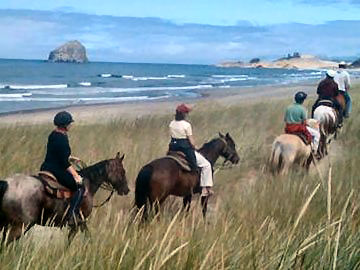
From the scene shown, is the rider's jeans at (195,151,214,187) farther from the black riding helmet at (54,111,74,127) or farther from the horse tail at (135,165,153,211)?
the black riding helmet at (54,111,74,127)

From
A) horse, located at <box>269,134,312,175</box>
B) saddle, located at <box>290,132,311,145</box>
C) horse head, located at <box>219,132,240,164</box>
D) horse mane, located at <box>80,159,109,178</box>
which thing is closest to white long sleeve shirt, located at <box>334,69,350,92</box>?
saddle, located at <box>290,132,311,145</box>

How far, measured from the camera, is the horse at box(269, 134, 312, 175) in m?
12.3

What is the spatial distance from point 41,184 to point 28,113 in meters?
27.1

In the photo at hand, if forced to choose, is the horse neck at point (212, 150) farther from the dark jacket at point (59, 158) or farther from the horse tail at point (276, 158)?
the dark jacket at point (59, 158)

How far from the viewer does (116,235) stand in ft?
16.7

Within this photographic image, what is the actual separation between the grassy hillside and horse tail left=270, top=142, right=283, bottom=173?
61 centimetres

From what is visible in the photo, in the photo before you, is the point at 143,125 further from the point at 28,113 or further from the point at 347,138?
the point at 28,113

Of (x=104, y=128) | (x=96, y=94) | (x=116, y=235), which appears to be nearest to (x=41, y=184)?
(x=116, y=235)

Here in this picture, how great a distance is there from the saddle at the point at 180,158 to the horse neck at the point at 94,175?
119 centimetres

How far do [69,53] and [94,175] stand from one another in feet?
537

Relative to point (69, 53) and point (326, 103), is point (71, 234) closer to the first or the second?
point (326, 103)

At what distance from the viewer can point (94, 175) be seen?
9422 mm

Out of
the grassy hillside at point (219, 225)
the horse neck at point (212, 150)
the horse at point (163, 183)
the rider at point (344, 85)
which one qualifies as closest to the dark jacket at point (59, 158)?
the grassy hillside at point (219, 225)

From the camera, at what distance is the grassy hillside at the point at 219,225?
4387 mm
